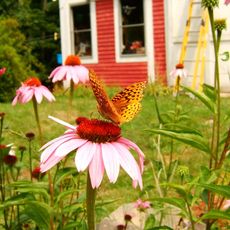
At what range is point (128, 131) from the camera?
739cm

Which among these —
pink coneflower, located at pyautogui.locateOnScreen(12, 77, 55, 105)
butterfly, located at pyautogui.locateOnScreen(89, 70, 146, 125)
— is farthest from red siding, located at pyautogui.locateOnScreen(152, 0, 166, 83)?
butterfly, located at pyautogui.locateOnScreen(89, 70, 146, 125)

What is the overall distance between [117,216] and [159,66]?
942 cm

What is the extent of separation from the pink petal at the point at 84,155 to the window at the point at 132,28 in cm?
1196

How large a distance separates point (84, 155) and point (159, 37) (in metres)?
11.7

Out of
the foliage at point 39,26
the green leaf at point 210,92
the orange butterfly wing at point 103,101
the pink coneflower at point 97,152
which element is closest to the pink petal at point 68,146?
the pink coneflower at point 97,152

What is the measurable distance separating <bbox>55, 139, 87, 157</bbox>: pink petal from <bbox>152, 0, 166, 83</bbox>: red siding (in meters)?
11.3

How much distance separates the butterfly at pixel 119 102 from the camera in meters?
1.29

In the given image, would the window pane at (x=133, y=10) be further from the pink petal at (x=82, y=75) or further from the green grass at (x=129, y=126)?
the pink petal at (x=82, y=75)

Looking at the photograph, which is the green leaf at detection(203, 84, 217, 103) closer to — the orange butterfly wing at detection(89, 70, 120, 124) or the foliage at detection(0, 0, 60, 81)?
the orange butterfly wing at detection(89, 70, 120, 124)

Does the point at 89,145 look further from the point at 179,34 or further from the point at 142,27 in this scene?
the point at 142,27

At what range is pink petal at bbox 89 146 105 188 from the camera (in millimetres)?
1130

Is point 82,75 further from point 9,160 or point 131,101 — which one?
point 131,101

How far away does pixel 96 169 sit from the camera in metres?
1.16

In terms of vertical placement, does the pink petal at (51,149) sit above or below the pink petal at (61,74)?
below
